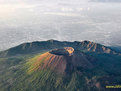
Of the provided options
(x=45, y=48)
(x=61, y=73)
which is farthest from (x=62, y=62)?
(x=45, y=48)

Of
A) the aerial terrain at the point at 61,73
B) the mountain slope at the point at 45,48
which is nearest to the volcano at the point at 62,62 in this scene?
the aerial terrain at the point at 61,73

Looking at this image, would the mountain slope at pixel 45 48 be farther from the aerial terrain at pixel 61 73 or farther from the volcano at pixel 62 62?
the volcano at pixel 62 62

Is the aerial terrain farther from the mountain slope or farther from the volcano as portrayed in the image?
the mountain slope

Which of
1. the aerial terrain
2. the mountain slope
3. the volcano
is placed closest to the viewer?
the aerial terrain

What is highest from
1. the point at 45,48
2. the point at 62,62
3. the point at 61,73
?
the point at 62,62

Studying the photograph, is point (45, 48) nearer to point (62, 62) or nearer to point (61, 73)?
point (62, 62)

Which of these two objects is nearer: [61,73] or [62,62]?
[61,73]

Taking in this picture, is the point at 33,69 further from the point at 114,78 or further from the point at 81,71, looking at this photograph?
the point at 114,78

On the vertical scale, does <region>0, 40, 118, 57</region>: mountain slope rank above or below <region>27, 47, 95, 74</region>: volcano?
below

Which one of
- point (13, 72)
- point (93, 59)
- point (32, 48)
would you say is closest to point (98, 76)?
point (93, 59)

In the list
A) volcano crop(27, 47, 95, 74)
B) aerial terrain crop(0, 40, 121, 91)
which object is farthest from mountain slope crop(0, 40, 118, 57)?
volcano crop(27, 47, 95, 74)

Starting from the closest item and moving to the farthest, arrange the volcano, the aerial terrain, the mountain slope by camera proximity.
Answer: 1. the aerial terrain
2. the volcano
3. the mountain slope
